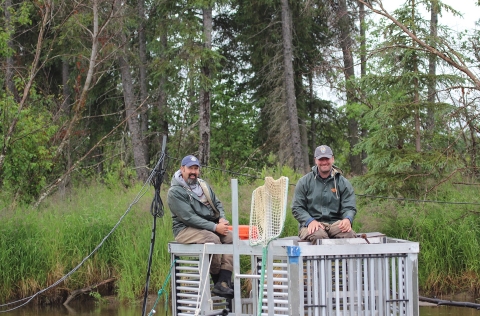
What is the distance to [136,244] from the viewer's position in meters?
11.9

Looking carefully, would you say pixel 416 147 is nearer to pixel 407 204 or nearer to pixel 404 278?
pixel 407 204

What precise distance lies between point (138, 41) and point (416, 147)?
45.8 ft

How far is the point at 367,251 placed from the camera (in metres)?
5.43

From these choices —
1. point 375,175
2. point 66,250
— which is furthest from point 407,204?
point 66,250

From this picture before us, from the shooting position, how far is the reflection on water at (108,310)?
10438 mm

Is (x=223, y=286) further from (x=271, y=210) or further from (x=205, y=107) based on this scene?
(x=205, y=107)

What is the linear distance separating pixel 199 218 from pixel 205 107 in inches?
471

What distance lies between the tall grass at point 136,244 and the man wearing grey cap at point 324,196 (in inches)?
181

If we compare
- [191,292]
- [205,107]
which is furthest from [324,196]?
[205,107]

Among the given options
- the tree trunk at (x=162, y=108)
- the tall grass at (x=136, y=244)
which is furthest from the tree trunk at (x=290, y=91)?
the tall grass at (x=136, y=244)

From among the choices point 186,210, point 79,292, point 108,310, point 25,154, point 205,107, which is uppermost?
point 205,107

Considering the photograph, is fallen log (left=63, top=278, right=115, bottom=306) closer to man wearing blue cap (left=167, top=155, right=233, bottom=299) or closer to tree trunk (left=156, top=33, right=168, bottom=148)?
man wearing blue cap (left=167, top=155, right=233, bottom=299)

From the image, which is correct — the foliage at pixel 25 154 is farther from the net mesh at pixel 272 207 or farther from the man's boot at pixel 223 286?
the net mesh at pixel 272 207

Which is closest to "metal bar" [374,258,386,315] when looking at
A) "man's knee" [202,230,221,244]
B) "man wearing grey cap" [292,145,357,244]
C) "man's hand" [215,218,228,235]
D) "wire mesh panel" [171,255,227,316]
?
"man wearing grey cap" [292,145,357,244]
